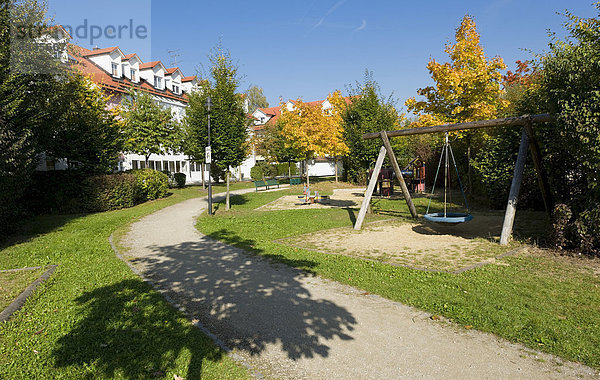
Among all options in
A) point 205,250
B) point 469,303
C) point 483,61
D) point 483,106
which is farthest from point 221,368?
point 483,61

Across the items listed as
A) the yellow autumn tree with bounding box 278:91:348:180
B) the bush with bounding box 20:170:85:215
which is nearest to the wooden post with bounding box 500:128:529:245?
the bush with bounding box 20:170:85:215

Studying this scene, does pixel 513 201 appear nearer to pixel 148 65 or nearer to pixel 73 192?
pixel 73 192

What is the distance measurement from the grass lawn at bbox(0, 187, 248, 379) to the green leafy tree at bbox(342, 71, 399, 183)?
904 inches

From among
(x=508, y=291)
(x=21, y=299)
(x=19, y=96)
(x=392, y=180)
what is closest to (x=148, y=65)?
(x=19, y=96)

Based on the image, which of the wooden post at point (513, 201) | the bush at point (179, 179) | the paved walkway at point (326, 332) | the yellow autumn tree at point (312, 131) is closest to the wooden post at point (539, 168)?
the wooden post at point (513, 201)

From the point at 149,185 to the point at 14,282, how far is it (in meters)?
15.1

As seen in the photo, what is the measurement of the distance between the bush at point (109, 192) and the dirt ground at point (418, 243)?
11648 millimetres

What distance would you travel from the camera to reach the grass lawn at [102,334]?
12.7 feet

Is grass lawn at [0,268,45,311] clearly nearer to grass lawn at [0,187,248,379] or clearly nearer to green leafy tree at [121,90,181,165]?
grass lawn at [0,187,248,379]

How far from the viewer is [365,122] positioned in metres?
28.6

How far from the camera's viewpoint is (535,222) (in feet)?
38.2

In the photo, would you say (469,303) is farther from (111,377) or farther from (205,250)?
(205,250)

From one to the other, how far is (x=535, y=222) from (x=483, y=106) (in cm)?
787

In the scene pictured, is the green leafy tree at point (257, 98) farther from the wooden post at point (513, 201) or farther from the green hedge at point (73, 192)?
the wooden post at point (513, 201)
